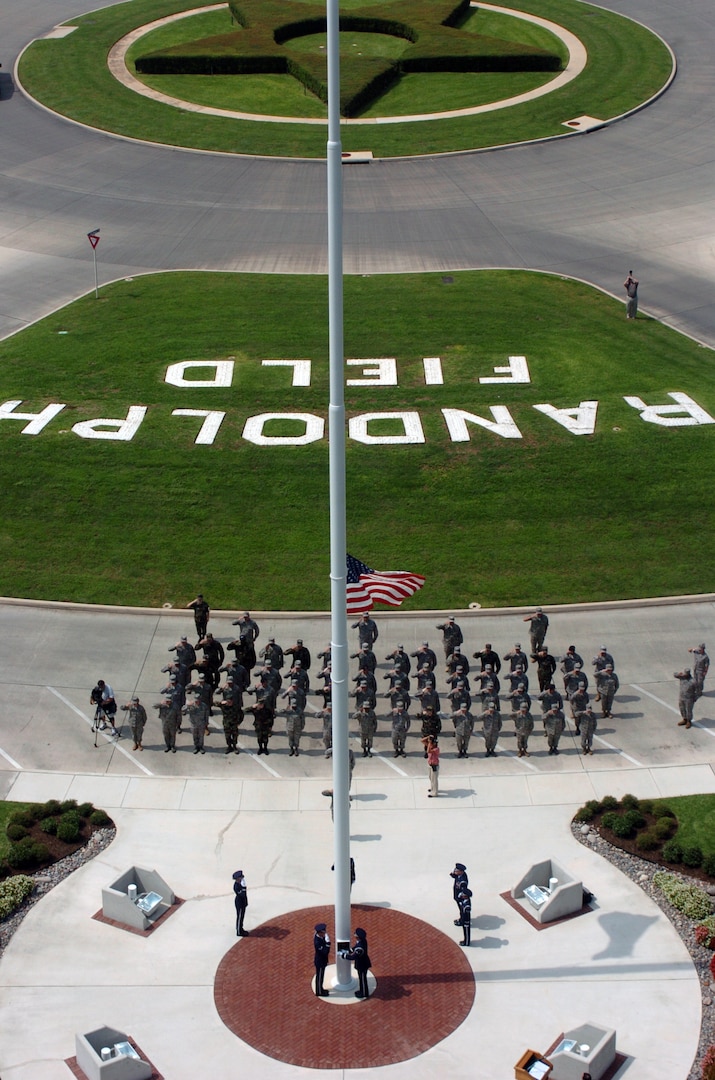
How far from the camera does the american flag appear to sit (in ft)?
68.1

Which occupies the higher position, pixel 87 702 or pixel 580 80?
pixel 580 80

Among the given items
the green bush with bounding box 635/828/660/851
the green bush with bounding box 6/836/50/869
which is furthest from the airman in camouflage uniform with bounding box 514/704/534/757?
the green bush with bounding box 6/836/50/869

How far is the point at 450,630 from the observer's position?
99.5ft

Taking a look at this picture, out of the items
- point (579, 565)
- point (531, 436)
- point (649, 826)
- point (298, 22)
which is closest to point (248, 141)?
point (298, 22)

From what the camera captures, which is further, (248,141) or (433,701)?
(248,141)

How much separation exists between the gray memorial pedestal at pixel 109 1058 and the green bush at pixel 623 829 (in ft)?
31.8

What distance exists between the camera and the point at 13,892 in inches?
930

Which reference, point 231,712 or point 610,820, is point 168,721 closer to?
point 231,712

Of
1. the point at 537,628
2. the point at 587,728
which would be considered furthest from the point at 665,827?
the point at 537,628

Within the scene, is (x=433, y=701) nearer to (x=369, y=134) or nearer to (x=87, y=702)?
(x=87, y=702)

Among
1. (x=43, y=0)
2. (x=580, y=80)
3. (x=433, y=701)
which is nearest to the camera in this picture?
(x=433, y=701)

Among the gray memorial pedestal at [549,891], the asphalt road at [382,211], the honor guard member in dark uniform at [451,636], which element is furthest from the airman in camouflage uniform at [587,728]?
the asphalt road at [382,211]

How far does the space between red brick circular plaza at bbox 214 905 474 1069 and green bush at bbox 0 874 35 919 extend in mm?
3965

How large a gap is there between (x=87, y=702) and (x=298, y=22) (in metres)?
57.1
